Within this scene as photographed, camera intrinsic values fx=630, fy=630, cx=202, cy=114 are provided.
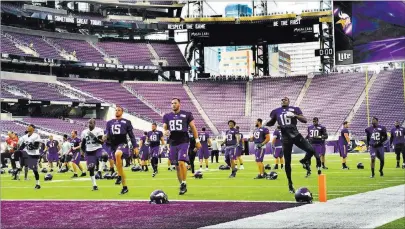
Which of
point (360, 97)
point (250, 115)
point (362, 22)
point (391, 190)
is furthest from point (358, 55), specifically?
point (391, 190)

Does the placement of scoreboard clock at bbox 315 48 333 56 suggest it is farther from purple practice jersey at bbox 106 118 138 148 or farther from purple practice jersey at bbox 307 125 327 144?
purple practice jersey at bbox 106 118 138 148

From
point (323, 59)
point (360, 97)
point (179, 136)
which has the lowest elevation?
point (179, 136)

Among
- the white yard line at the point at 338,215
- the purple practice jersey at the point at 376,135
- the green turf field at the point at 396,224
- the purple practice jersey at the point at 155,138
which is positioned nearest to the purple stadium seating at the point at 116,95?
the purple practice jersey at the point at 155,138

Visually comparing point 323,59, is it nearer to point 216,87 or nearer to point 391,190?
point 216,87

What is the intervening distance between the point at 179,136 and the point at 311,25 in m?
54.3

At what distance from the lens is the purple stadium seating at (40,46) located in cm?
6407

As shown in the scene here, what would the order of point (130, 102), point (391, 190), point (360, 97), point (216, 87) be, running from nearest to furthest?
point (391, 190) < point (360, 97) < point (130, 102) < point (216, 87)

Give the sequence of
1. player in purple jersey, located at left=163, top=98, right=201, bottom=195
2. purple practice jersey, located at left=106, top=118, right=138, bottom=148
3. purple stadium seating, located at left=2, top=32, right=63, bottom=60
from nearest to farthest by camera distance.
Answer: player in purple jersey, located at left=163, top=98, right=201, bottom=195 < purple practice jersey, located at left=106, top=118, right=138, bottom=148 < purple stadium seating, located at left=2, top=32, right=63, bottom=60

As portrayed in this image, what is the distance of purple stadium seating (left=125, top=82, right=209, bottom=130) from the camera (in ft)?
216

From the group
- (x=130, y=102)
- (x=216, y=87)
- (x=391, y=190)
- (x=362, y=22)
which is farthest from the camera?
(x=216, y=87)

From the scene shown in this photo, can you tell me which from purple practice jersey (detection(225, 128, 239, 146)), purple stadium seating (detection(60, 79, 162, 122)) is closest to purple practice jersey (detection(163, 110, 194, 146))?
purple practice jersey (detection(225, 128, 239, 146))

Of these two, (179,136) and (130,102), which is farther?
(130,102)

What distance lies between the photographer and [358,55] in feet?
133

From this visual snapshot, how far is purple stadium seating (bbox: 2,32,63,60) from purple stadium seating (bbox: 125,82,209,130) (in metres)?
8.68
